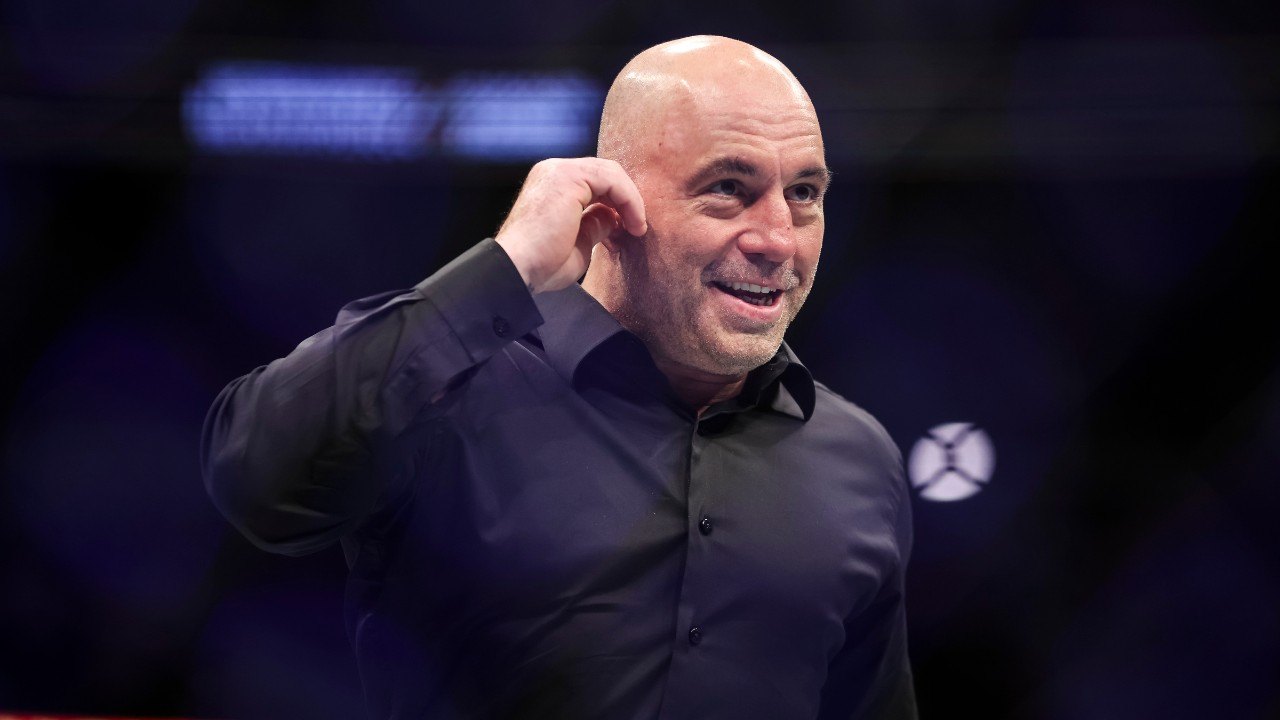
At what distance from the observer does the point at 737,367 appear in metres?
1.14

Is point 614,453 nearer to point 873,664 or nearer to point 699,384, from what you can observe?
point 699,384

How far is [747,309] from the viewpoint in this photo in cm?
112

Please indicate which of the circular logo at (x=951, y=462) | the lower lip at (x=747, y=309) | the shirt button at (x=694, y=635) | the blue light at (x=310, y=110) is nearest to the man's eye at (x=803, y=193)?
the lower lip at (x=747, y=309)

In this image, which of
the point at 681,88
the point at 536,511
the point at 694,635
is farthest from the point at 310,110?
the point at 694,635

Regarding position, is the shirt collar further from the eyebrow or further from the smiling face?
the eyebrow

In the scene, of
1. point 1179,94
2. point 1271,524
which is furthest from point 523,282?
point 1271,524

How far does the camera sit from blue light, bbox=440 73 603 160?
2.42 metres

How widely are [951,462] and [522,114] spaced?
3.98ft

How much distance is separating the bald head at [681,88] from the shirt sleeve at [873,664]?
0.49 metres

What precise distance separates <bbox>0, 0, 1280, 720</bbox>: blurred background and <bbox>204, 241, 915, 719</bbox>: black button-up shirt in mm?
1399

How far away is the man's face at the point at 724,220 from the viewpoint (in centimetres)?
111

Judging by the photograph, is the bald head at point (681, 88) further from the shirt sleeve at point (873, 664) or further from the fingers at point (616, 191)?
the shirt sleeve at point (873, 664)

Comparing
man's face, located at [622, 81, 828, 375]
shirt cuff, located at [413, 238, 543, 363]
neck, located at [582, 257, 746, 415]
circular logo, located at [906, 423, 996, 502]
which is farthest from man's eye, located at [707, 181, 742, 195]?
circular logo, located at [906, 423, 996, 502]

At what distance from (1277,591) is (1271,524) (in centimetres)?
14
